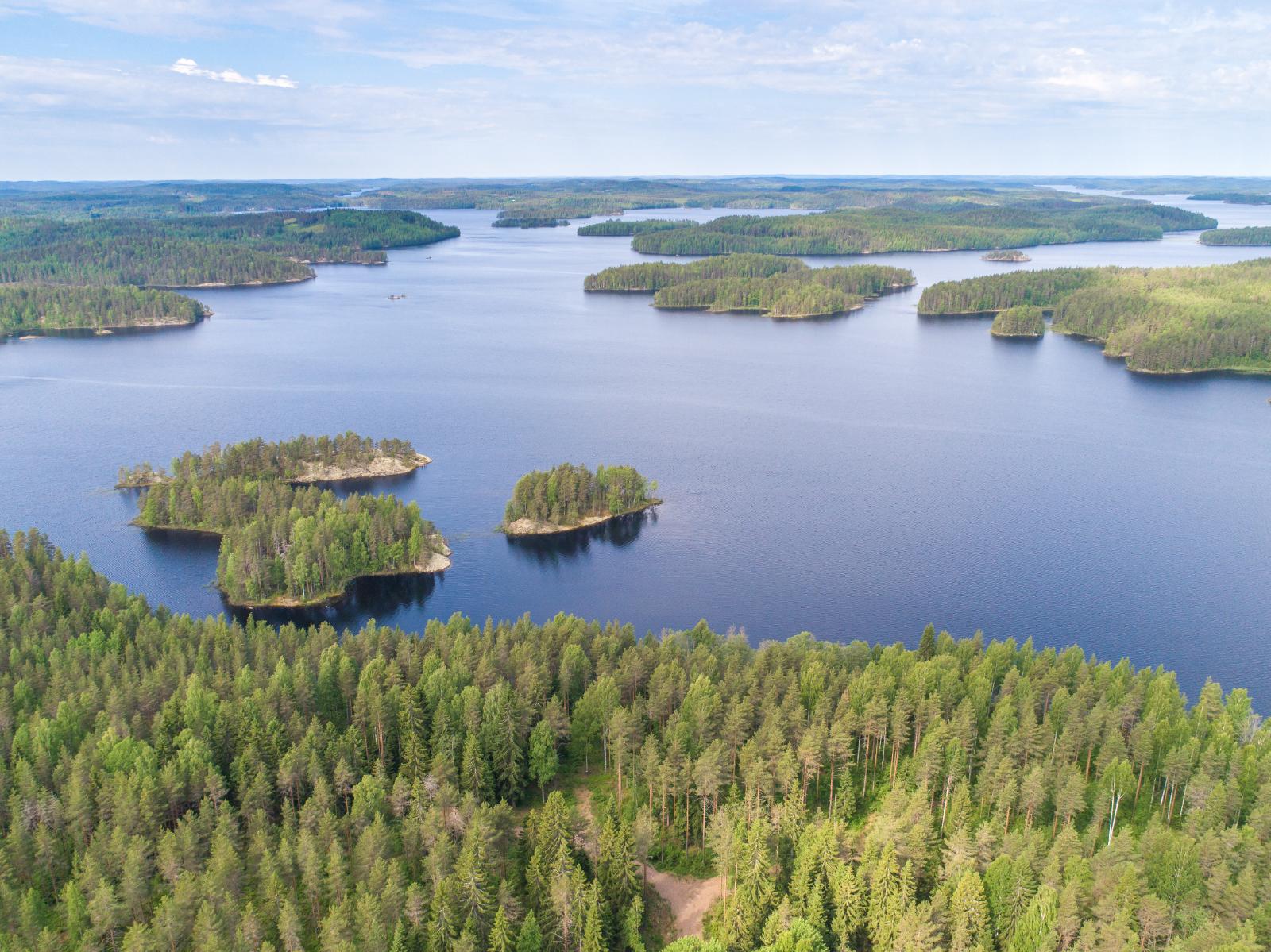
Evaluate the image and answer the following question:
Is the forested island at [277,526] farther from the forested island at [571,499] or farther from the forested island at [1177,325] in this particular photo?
the forested island at [1177,325]

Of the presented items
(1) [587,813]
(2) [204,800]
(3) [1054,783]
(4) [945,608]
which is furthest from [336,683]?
(4) [945,608]

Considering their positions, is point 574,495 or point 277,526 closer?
point 277,526

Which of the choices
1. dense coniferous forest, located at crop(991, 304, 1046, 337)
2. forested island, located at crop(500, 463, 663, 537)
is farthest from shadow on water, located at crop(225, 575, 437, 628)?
dense coniferous forest, located at crop(991, 304, 1046, 337)

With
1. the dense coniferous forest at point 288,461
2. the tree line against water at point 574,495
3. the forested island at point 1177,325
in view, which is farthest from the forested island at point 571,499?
the forested island at point 1177,325

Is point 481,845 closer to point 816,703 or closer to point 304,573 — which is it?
point 816,703

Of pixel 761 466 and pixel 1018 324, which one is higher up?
pixel 1018 324

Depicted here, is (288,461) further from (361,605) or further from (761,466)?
(761,466)

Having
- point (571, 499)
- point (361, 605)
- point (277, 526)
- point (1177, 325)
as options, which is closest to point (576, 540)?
point (571, 499)

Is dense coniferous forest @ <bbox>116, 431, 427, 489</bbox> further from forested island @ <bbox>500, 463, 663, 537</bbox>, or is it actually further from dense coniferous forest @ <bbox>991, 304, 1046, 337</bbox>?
dense coniferous forest @ <bbox>991, 304, 1046, 337</bbox>
